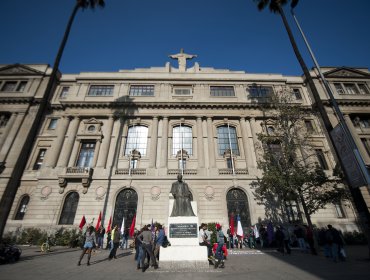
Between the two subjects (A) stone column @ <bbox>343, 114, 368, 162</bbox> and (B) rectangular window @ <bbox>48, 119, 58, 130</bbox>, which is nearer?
(A) stone column @ <bbox>343, 114, 368, 162</bbox>

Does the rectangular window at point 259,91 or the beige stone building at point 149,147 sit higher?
the rectangular window at point 259,91

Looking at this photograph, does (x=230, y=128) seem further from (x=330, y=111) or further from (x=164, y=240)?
(x=164, y=240)

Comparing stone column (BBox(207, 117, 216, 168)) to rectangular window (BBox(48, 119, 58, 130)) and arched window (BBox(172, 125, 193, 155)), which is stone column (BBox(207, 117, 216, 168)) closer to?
arched window (BBox(172, 125, 193, 155))

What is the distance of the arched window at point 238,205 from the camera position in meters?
18.7

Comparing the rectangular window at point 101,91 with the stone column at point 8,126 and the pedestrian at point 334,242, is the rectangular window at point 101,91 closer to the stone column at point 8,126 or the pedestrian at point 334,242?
the stone column at point 8,126

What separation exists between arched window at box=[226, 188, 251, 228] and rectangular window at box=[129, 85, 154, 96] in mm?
16317

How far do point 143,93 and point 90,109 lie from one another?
697 centimetres

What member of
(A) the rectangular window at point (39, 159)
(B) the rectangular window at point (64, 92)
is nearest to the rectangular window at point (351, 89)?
(B) the rectangular window at point (64, 92)

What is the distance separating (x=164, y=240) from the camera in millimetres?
9234

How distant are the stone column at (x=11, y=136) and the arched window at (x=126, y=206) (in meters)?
13.5

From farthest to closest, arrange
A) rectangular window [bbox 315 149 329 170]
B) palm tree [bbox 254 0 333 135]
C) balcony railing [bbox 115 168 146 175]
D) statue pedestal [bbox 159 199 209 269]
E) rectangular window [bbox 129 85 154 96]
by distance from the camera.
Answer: rectangular window [bbox 129 85 154 96], rectangular window [bbox 315 149 329 170], balcony railing [bbox 115 168 146 175], palm tree [bbox 254 0 333 135], statue pedestal [bbox 159 199 209 269]

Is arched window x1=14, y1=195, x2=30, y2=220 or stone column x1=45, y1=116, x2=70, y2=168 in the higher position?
stone column x1=45, y1=116, x2=70, y2=168

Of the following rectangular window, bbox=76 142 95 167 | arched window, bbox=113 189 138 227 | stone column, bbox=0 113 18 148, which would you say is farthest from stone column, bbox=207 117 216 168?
stone column, bbox=0 113 18 148

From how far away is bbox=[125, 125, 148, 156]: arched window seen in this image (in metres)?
22.2
